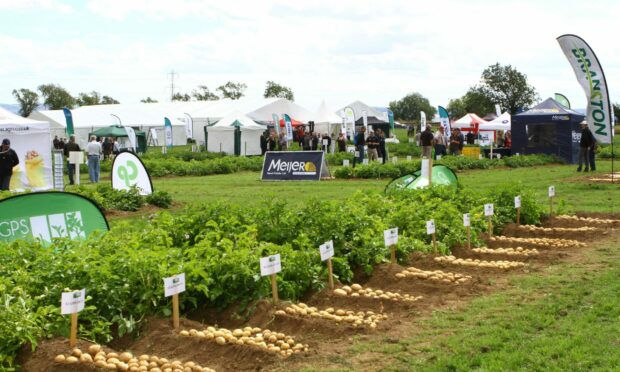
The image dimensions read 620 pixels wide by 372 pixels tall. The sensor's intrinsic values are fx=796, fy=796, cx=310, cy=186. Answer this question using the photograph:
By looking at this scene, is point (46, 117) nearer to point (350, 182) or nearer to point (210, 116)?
point (210, 116)

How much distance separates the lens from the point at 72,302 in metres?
6.23

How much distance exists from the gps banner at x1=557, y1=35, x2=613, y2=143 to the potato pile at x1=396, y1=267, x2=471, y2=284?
557 inches

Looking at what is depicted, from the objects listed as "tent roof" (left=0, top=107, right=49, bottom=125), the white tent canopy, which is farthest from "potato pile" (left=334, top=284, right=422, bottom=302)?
the white tent canopy

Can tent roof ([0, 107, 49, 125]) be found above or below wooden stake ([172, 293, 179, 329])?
above

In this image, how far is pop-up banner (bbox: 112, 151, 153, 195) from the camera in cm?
1878

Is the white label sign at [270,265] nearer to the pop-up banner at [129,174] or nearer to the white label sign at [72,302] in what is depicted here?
the white label sign at [72,302]

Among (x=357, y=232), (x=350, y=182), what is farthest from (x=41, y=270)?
(x=350, y=182)

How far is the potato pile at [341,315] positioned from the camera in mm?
7399

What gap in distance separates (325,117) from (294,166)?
29.9 meters

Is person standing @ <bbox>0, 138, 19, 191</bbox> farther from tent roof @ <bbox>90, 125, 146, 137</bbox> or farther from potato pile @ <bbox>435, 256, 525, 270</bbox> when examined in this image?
tent roof @ <bbox>90, 125, 146, 137</bbox>

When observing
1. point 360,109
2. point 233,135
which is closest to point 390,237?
point 233,135

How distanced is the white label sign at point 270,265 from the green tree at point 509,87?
2776 inches

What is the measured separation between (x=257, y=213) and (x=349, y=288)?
2.07m

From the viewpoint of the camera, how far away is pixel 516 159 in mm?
31359
